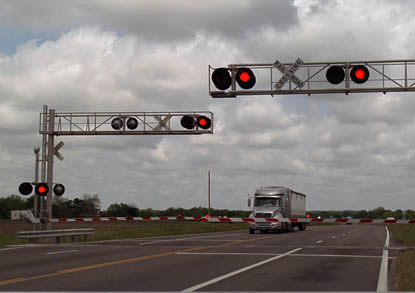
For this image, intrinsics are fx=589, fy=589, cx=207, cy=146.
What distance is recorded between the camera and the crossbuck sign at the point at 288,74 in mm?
21797

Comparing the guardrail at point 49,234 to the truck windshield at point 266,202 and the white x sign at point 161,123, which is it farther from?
the truck windshield at point 266,202

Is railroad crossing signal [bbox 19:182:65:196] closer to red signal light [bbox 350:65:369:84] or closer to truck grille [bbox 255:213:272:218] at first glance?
truck grille [bbox 255:213:272:218]

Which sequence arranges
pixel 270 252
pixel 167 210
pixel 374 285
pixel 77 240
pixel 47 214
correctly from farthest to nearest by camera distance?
pixel 167 210
pixel 47 214
pixel 77 240
pixel 270 252
pixel 374 285

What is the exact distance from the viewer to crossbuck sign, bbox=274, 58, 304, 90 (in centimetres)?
2180

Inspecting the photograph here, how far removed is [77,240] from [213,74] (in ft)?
46.8

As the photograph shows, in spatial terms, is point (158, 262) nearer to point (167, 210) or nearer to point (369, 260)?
point (369, 260)

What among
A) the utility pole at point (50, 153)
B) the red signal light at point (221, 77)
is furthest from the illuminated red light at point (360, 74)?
the utility pole at point (50, 153)

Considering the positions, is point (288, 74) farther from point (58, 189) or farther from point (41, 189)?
point (58, 189)

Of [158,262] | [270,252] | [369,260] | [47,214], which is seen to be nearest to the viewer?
[158,262]

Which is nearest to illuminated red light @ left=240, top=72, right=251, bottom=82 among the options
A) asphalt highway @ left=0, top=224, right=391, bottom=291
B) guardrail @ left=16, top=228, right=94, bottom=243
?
asphalt highway @ left=0, top=224, right=391, bottom=291

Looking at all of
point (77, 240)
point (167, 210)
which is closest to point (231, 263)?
point (77, 240)

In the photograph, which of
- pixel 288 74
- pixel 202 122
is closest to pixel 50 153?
pixel 202 122

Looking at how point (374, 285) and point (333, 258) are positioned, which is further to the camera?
point (333, 258)

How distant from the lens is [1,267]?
626 inches
